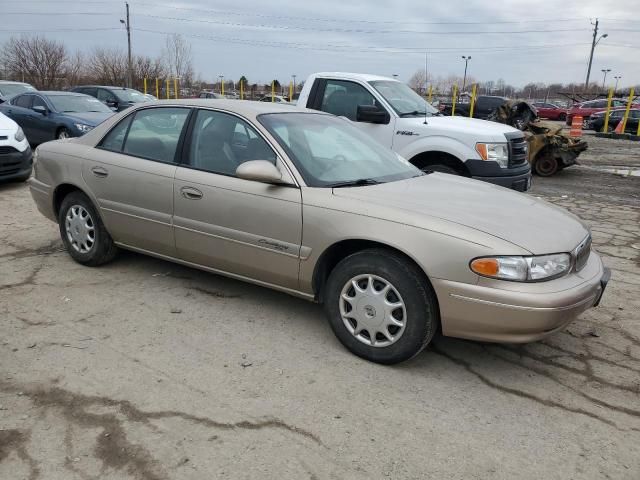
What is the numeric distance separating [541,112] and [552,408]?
3979cm

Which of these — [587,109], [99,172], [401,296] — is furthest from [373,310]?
[587,109]

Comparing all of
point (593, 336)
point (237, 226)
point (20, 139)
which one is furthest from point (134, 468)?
point (20, 139)

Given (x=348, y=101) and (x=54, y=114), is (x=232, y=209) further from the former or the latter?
(x=54, y=114)

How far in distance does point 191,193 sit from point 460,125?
13.8 ft

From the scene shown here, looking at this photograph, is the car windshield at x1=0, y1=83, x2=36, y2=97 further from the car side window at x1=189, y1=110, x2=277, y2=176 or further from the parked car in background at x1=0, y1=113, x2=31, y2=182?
the car side window at x1=189, y1=110, x2=277, y2=176

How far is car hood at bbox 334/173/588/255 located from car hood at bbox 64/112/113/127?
379 inches

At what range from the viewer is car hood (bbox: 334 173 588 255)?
311 cm

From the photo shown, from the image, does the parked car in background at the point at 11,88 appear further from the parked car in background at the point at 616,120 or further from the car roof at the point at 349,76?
the parked car in background at the point at 616,120

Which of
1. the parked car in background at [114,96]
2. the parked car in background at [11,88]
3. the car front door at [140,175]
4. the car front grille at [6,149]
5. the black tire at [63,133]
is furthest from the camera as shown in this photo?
the parked car in background at [114,96]

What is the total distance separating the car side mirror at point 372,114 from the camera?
696cm

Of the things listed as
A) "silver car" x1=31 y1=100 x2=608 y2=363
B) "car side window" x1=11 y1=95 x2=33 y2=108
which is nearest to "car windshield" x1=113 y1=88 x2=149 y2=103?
"car side window" x1=11 y1=95 x2=33 y2=108

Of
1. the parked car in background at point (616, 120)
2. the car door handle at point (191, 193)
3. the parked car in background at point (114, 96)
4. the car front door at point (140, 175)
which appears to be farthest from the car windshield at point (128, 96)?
the parked car in background at point (616, 120)

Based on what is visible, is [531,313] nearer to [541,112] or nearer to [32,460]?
[32,460]

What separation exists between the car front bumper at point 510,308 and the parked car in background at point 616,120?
879 inches
